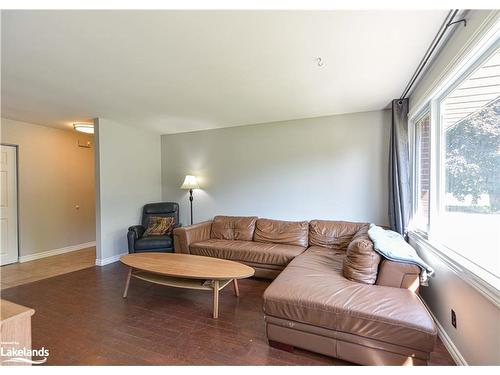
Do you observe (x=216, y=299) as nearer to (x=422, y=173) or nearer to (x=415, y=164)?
(x=422, y=173)

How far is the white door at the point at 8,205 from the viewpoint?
12.9ft

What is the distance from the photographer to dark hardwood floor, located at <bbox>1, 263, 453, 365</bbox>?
5.79 feet

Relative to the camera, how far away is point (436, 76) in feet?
7.04

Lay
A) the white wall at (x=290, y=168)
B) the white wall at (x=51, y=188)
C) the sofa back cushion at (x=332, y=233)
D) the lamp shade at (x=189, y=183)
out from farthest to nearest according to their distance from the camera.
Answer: the lamp shade at (x=189, y=183) < the white wall at (x=51, y=188) < the white wall at (x=290, y=168) < the sofa back cushion at (x=332, y=233)

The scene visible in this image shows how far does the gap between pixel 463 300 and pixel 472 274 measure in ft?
0.88

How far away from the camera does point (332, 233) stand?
3.48m

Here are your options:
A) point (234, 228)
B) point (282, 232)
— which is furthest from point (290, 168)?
point (234, 228)

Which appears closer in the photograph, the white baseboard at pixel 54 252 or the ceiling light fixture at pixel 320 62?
the ceiling light fixture at pixel 320 62

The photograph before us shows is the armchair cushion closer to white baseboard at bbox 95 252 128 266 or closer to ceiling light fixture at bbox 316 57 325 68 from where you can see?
white baseboard at bbox 95 252 128 266

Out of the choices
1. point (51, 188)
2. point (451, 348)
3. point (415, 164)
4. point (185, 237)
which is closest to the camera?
point (451, 348)

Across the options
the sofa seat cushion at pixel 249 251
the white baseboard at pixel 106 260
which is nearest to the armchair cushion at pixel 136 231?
Answer: the white baseboard at pixel 106 260

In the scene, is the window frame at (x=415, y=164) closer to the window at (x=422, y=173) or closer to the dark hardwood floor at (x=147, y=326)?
the window at (x=422, y=173)

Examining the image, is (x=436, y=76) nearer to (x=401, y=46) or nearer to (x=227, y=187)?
(x=401, y=46)

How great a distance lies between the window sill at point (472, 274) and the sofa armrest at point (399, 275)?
0.24 metres
